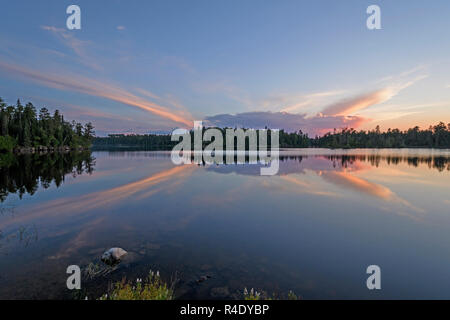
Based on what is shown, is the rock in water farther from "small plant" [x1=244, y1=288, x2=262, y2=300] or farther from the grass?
"small plant" [x1=244, y1=288, x2=262, y2=300]

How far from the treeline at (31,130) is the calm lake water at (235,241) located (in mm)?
85284

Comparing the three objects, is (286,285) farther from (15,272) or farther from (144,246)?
(15,272)

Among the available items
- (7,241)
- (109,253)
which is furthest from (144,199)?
(109,253)

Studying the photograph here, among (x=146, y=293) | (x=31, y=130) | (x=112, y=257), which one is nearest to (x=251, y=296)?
(x=146, y=293)

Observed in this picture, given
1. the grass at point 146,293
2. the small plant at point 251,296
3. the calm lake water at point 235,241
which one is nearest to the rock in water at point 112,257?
the calm lake water at point 235,241

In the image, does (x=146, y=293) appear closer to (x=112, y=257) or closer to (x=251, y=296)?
(x=251, y=296)

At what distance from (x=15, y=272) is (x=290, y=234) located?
13.2 metres

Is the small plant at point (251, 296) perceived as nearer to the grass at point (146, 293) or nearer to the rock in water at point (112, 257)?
the grass at point (146, 293)

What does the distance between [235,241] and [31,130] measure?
12436 cm

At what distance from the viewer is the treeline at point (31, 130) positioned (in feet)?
265

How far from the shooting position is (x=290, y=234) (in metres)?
12.8

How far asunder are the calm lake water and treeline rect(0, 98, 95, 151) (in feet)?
280
